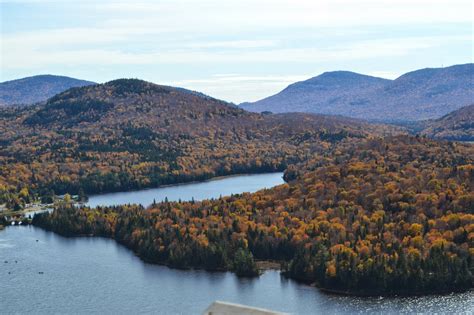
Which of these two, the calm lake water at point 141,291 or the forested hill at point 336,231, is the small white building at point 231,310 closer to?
the calm lake water at point 141,291

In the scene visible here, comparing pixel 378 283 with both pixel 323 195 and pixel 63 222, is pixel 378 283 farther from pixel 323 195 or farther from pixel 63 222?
pixel 63 222

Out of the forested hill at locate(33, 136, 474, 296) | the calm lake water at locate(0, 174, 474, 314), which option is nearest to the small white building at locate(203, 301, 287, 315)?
the calm lake water at locate(0, 174, 474, 314)

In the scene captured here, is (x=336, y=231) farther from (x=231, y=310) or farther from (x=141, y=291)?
(x=231, y=310)

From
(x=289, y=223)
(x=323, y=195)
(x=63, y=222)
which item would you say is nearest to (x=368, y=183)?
(x=323, y=195)

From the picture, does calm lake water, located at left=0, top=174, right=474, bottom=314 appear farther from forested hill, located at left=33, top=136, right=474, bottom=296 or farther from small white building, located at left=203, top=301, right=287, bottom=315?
small white building, located at left=203, top=301, right=287, bottom=315

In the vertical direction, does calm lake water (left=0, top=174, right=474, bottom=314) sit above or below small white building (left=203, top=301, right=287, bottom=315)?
below

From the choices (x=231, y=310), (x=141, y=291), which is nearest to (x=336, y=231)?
(x=141, y=291)

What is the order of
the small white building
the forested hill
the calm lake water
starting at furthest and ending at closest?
the forested hill → the calm lake water → the small white building

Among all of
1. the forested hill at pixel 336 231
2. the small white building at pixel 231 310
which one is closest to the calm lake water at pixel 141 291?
the forested hill at pixel 336 231
